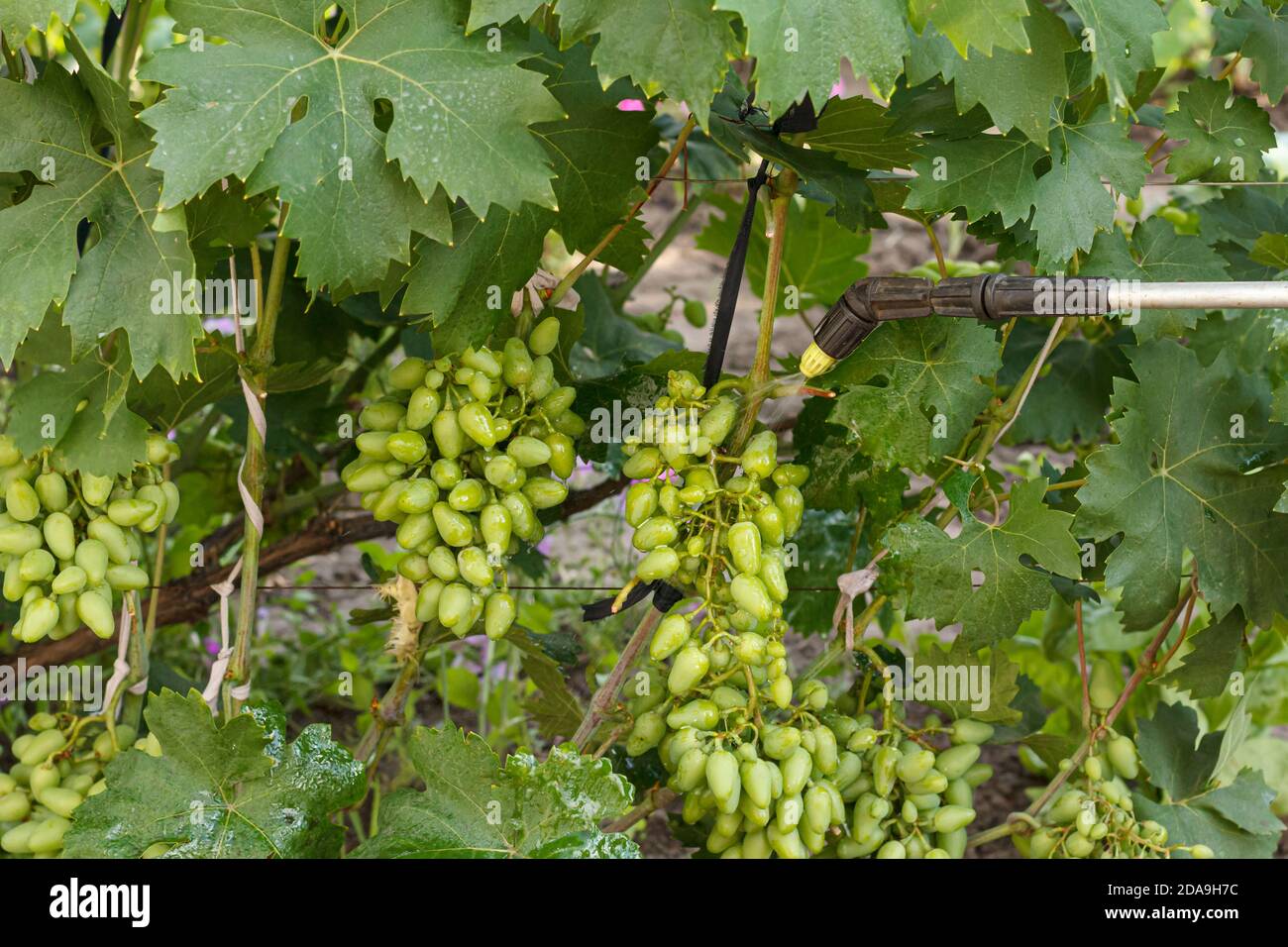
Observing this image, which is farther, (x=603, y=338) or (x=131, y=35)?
(x=603, y=338)

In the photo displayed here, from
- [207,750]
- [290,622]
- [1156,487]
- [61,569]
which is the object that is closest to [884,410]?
[1156,487]

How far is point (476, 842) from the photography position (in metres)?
0.99

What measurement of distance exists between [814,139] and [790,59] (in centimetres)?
25

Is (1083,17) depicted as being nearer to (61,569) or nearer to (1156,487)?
(1156,487)

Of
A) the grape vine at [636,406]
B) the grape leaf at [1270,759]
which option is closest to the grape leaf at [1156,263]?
the grape vine at [636,406]

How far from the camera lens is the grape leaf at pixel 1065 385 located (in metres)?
1.52

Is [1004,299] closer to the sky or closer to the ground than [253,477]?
closer to the sky

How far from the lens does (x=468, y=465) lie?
1066 mm

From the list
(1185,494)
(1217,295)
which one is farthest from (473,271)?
(1185,494)

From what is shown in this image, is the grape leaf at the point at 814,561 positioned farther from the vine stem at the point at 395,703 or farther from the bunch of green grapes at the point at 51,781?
the bunch of green grapes at the point at 51,781

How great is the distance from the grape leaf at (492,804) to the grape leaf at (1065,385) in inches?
31.9

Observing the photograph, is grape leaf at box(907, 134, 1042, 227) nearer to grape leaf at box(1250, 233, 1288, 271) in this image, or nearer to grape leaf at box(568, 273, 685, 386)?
grape leaf at box(1250, 233, 1288, 271)

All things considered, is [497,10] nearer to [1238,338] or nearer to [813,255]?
[813,255]

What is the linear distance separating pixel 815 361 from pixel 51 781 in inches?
32.4
